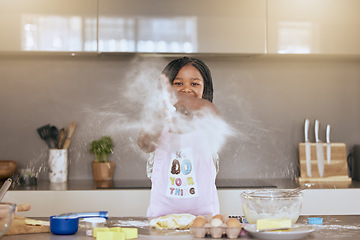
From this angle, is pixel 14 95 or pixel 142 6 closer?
pixel 142 6

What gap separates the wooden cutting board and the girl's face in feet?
4.05

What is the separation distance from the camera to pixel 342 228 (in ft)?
5.01

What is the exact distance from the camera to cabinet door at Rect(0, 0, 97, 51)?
116 inches

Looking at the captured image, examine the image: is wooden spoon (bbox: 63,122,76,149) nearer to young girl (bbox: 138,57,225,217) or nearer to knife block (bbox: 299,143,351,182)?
young girl (bbox: 138,57,225,217)

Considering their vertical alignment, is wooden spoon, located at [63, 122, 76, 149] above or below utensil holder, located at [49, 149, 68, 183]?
above

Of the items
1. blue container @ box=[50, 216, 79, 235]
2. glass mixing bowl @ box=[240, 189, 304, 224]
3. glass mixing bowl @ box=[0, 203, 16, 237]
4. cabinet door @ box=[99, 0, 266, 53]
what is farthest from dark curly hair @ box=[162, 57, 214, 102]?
glass mixing bowl @ box=[0, 203, 16, 237]

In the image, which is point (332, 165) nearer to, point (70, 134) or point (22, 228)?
point (70, 134)

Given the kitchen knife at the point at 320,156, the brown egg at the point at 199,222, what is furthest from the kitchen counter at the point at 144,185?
the brown egg at the point at 199,222

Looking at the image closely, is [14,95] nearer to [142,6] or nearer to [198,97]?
[142,6]

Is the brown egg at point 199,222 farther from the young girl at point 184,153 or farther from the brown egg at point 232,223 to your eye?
the young girl at point 184,153

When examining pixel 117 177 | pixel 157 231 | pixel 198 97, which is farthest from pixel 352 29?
pixel 157 231

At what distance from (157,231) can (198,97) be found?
1227mm

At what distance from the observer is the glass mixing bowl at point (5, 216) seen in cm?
132

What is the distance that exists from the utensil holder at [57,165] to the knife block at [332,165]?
56.6 inches
